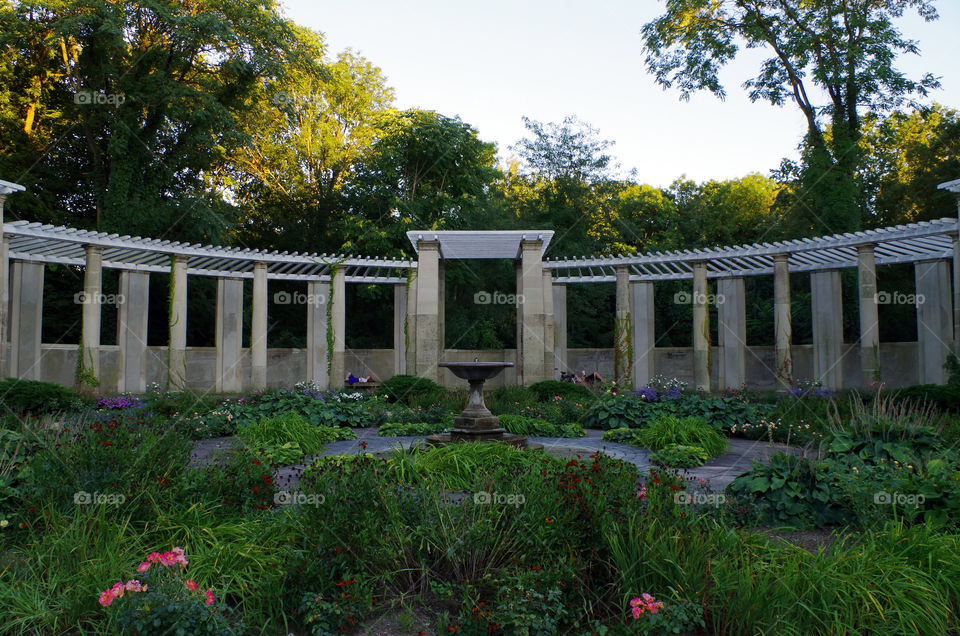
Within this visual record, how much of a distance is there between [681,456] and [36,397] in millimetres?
13590

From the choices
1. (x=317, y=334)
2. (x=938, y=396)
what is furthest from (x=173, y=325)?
Answer: (x=938, y=396)

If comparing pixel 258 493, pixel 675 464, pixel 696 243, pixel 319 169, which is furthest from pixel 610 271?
pixel 258 493

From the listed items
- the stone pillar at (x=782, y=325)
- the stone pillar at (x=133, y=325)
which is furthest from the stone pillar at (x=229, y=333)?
the stone pillar at (x=782, y=325)

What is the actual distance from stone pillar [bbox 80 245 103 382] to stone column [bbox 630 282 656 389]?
58.8ft

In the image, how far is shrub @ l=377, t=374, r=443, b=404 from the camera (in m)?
18.0

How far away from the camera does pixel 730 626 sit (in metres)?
4.25

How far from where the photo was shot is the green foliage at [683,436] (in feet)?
36.6

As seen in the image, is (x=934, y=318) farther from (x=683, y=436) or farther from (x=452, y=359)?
(x=452, y=359)

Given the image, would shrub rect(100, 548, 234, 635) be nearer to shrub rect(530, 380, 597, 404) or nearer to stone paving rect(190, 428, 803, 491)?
stone paving rect(190, 428, 803, 491)

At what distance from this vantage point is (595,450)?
447 inches

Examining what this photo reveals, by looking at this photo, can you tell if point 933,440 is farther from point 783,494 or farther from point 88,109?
point 88,109

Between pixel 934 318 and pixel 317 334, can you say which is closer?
pixel 934 318

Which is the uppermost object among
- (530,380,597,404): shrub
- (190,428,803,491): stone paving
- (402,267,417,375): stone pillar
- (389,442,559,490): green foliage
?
(402,267,417,375): stone pillar

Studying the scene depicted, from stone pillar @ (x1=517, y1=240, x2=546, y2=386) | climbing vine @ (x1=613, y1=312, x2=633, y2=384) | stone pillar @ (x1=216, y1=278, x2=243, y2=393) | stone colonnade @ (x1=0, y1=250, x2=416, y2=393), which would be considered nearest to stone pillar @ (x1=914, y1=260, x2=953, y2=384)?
climbing vine @ (x1=613, y1=312, x2=633, y2=384)
